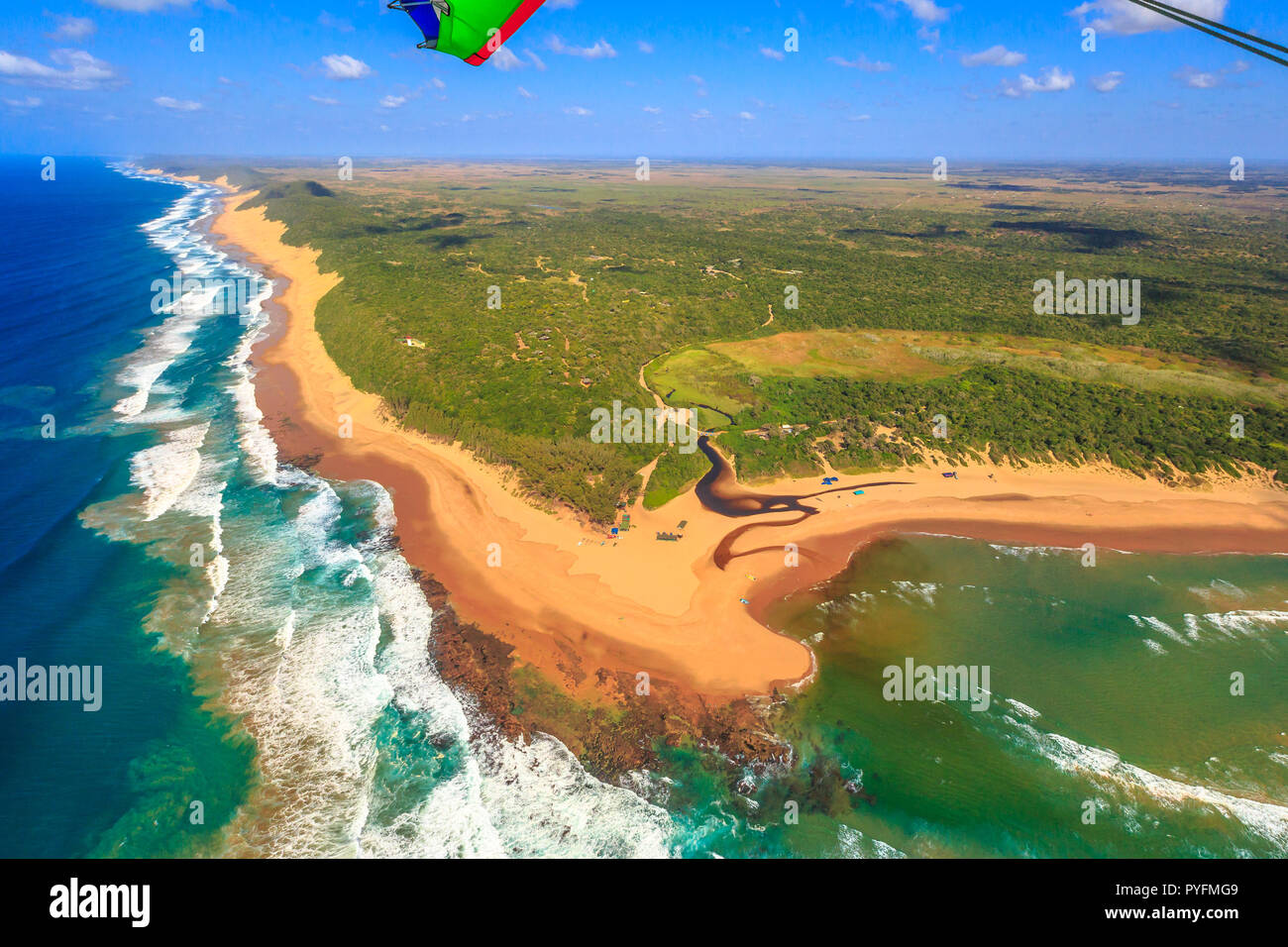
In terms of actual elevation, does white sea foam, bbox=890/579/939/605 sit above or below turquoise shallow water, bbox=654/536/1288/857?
above

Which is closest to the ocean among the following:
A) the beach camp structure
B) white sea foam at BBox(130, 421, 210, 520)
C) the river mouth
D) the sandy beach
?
white sea foam at BBox(130, 421, 210, 520)

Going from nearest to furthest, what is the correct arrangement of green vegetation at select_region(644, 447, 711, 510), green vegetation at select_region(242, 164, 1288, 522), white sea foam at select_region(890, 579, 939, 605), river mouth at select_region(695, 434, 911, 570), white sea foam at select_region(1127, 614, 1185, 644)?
1. white sea foam at select_region(1127, 614, 1185, 644)
2. white sea foam at select_region(890, 579, 939, 605)
3. river mouth at select_region(695, 434, 911, 570)
4. green vegetation at select_region(644, 447, 711, 510)
5. green vegetation at select_region(242, 164, 1288, 522)

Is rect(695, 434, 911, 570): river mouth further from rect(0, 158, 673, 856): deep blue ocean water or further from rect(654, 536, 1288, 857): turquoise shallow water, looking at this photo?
rect(0, 158, 673, 856): deep blue ocean water

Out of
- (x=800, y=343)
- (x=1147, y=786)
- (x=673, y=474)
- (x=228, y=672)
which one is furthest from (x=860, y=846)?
(x=800, y=343)
